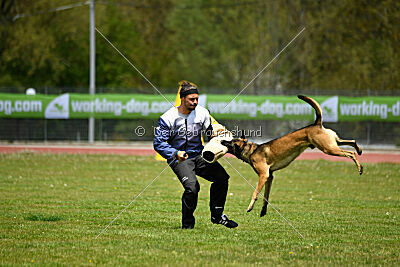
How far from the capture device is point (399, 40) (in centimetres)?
3403

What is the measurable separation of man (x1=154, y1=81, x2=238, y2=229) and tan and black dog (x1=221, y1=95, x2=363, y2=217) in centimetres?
40

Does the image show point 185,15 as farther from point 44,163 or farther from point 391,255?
point 391,255

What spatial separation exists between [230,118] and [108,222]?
61.0 feet

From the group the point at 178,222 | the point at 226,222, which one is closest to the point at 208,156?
the point at 226,222

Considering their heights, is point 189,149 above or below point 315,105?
below

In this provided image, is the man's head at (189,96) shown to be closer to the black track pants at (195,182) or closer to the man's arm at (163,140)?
the man's arm at (163,140)

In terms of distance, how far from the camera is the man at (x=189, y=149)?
8.70m

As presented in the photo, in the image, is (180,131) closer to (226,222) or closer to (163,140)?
(163,140)

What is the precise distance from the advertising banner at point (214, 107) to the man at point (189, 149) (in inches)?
705

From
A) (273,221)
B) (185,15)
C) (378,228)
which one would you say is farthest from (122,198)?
(185,15)

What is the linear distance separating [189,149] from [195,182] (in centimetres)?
50

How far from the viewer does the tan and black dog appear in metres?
8.33

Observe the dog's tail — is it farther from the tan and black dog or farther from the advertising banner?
the advertising banner

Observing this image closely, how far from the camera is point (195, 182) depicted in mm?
8734
